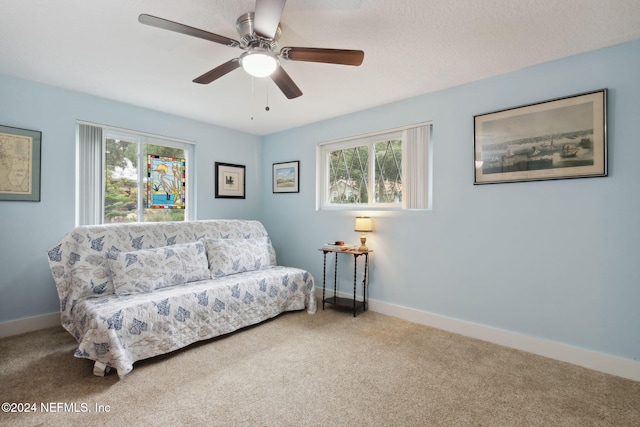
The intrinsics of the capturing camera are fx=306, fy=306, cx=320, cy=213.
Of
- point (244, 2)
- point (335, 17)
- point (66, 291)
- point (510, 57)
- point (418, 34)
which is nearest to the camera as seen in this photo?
point (244, 2)

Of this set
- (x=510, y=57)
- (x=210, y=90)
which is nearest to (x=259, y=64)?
→ (x=210, y=90)

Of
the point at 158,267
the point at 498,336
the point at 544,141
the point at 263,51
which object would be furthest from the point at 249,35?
the point at 498,336

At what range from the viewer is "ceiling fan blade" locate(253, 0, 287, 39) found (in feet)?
4.78

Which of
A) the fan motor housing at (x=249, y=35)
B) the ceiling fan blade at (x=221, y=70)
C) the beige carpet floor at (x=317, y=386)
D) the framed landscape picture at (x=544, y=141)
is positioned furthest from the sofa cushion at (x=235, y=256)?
the framed landscape picture at (x=544, y=141)

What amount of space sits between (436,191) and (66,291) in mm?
3454

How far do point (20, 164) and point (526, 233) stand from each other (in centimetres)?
456

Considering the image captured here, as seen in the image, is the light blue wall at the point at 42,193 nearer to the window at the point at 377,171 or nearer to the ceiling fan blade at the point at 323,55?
the window at the point at 377,171

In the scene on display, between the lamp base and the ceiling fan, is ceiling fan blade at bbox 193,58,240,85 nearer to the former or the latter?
the ceiling fan

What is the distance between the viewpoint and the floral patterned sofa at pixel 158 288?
2.20 m

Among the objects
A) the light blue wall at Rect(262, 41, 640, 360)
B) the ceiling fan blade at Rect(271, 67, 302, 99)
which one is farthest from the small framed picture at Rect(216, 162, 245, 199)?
the ceiling fan blade at Rect(271, 67, 302, 99)

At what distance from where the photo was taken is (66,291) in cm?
257

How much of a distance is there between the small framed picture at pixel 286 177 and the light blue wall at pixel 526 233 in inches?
41.5

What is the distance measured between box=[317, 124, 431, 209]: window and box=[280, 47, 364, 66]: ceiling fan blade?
5.26 ft

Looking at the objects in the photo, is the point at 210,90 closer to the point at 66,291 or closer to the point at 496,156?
the point at 66,291
